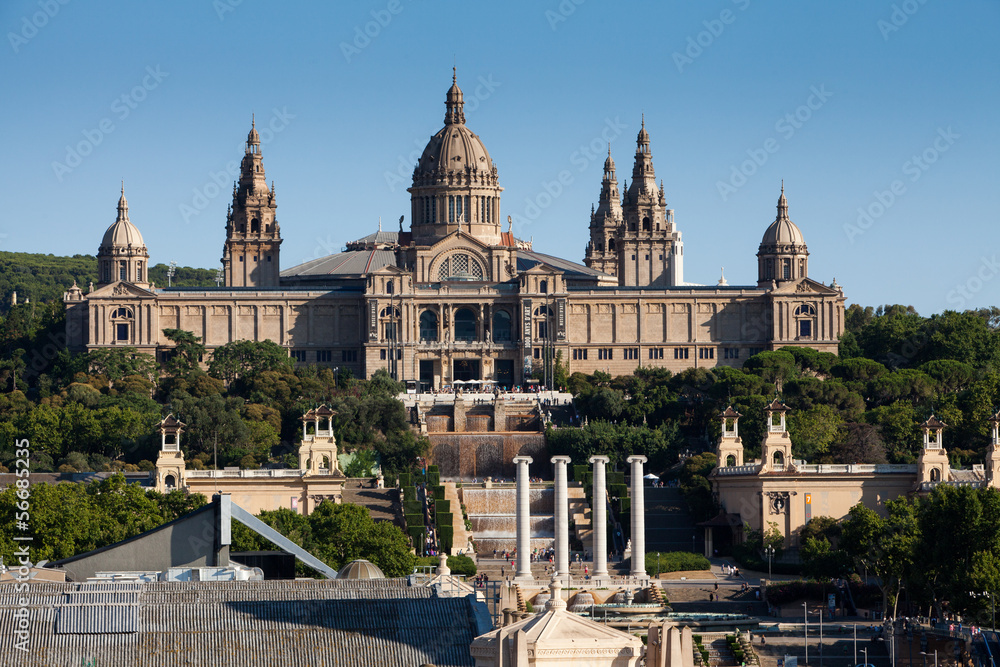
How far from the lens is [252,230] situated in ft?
525

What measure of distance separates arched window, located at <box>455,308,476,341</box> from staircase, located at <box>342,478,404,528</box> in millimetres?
47144

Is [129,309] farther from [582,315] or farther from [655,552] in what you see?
[655,552]

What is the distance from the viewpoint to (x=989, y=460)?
100 metres

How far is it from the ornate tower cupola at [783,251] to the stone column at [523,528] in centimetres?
6435

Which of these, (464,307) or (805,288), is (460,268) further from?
(805,288)

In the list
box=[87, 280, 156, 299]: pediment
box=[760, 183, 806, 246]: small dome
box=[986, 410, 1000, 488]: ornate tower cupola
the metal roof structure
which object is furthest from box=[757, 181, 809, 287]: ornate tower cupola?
the metal roof structure

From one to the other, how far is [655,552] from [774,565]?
6.33 metres

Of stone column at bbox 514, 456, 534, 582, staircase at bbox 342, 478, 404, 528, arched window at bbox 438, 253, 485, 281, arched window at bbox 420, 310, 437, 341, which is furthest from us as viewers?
arched window at bbox 438, 253, 485, 281

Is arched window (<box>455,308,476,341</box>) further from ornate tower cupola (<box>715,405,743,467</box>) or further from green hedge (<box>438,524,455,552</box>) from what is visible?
green hedge (<box>438,524,455,552</box>)

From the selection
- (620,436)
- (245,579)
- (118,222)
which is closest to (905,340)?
(620,436)

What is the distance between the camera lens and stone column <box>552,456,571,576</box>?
8912cm

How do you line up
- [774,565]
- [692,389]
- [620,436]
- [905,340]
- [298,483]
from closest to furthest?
[774,565] < [298,483] < [620,436] < [692,389] < [905,340]

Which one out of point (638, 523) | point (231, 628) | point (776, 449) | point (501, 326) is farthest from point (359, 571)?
point (501, 326)

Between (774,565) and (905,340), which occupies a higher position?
(905,340)
